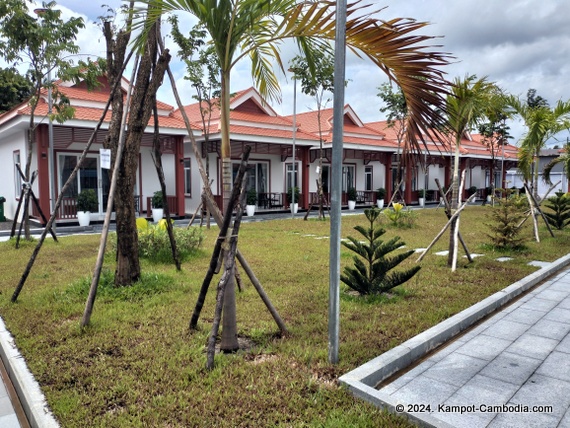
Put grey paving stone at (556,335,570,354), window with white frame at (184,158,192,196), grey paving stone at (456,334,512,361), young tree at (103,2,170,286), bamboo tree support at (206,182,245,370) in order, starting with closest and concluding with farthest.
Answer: bamboo tree support at (206,182,245,370), grey paving stone at (456,334,512,361), grey paving stone at (556,335,570,354), young tree at (103,2,170,286), window with white frame at (184,158,192,196)

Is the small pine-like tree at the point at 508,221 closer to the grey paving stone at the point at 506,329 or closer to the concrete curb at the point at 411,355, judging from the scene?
the concrete curb at the point at 411,355

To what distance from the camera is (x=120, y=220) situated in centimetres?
516

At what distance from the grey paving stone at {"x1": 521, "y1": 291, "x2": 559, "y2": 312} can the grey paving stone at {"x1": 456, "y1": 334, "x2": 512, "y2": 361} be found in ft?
4.48

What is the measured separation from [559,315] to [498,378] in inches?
85.5

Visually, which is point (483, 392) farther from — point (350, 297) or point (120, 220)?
point (120, 220)

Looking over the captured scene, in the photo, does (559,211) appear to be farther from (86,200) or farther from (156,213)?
(86,200)

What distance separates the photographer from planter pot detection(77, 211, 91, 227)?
1345 cm

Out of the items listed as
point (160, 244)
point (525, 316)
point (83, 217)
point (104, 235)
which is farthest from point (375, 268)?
point (83, 217)

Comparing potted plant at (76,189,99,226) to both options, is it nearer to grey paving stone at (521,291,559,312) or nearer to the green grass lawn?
the green grass lawn

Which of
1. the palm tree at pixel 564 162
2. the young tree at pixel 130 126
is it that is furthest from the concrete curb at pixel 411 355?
the palm tree at pixel 564 162

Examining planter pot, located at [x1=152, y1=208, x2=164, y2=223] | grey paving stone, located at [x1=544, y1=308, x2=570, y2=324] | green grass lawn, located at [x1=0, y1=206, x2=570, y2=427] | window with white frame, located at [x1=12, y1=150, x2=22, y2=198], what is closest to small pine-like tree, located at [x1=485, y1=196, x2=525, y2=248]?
green grass lawn, located at [x1=0, y1=206, x2=570, y2=427]

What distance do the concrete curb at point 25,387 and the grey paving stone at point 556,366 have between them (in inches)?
138

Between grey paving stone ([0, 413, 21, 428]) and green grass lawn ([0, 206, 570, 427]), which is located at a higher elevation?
green grass lawn ([0, 206, 570, 427])

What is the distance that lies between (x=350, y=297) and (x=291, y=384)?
2315 mm
